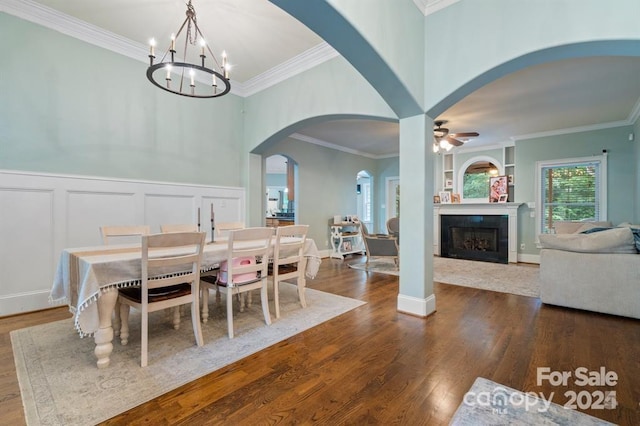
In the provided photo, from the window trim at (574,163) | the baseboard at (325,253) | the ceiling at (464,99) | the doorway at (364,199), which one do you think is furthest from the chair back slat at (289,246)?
the doorway at (364,199)

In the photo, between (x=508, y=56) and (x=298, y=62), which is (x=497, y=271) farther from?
(x=298, y=62)

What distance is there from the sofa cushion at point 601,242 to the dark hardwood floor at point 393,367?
71 centimetres

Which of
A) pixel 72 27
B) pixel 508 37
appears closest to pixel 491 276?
pixel 508 37

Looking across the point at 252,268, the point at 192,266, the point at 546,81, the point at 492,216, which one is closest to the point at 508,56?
the point at 546,81

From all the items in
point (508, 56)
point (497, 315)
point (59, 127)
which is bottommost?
point (497, 315)

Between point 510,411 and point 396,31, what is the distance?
111 inches

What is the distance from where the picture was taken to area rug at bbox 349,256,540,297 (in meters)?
4.19

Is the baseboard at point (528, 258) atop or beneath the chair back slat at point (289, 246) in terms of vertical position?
beneath

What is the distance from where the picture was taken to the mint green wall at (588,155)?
17.2 ft

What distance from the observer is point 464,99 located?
426cm

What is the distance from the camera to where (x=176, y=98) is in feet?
13.5

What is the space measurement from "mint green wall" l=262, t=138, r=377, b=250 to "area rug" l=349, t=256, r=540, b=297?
1.44 meters

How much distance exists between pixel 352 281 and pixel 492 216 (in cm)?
408

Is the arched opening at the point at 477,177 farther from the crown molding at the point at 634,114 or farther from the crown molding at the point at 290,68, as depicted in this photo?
the crown molding at the point at 290,68
